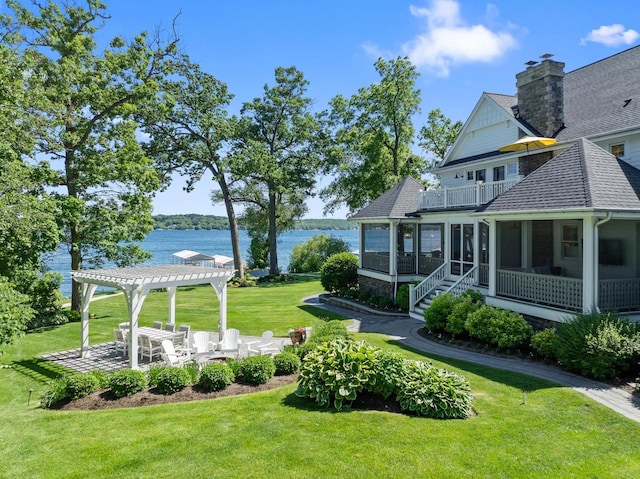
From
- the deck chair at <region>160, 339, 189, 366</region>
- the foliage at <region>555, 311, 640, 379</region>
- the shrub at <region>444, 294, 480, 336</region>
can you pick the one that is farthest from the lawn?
the shrub at <region>444, 294, 480, 336</region>

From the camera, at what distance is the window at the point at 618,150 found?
14.7m

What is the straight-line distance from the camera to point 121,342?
14102mm

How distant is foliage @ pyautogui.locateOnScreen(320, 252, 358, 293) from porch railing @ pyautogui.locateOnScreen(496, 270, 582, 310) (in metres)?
11.0

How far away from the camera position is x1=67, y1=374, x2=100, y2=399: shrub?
378 inches

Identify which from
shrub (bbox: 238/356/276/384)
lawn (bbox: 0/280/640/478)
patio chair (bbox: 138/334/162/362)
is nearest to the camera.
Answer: lawn (bbox: 0/280/640/478)

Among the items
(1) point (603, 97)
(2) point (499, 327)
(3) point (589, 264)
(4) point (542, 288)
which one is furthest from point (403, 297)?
(1) point (603, 97)

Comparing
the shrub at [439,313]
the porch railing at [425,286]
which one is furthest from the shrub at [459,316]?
the porch railing at [425,286]

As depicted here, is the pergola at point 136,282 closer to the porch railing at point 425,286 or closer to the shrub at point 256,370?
the shrub at point 256,370

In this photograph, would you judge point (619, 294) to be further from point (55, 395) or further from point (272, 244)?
point (272, 244)

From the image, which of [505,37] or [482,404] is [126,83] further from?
[482,404]

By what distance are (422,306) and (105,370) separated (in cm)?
1226

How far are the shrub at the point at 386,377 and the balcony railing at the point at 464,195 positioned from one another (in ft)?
35.4

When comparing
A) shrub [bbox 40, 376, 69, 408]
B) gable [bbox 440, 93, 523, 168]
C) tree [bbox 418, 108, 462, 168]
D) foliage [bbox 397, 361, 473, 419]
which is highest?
tree [bbox 418, 108, 462, 168]

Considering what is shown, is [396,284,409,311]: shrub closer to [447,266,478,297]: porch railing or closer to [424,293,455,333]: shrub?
[447,266,478,297]: porch railing
